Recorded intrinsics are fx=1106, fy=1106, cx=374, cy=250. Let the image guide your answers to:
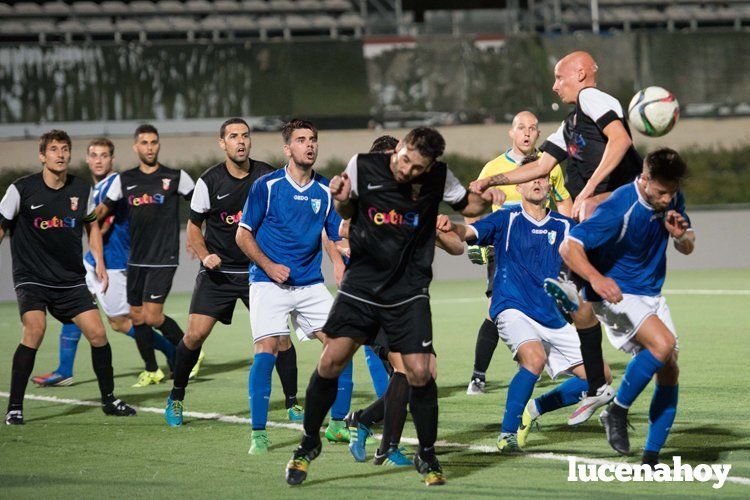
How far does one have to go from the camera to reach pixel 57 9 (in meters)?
24.7

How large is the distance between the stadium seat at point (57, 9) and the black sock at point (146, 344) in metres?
16.4

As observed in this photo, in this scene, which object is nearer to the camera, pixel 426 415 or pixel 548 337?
pixel 426 415

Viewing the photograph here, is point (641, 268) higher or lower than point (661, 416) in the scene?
higher

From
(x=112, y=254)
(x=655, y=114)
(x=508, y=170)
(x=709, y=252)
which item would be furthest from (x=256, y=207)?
(x=709, y=252)

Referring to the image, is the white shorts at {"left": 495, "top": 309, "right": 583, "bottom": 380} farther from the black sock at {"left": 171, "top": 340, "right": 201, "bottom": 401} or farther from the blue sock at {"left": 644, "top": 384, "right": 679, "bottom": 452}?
the black sock at {"left": 171, "top": 340, "right": 201, "bottom": 401}

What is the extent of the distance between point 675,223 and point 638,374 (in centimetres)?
77

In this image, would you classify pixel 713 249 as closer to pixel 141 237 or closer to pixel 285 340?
pixel 141 237

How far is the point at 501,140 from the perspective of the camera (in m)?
21.4

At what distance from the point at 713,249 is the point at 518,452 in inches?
570

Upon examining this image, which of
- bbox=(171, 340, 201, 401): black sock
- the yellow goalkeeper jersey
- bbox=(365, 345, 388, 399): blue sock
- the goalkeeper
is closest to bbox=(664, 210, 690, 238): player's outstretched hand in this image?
bbox=(365, 345, 388, 399): blue sock

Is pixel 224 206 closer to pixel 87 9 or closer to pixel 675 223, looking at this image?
pixel 675 223

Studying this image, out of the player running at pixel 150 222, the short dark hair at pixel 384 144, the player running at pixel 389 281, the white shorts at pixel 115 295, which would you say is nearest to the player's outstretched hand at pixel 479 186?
the player running at pixel 389 281

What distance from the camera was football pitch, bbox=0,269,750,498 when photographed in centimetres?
541

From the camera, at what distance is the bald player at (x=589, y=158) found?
6.33m
